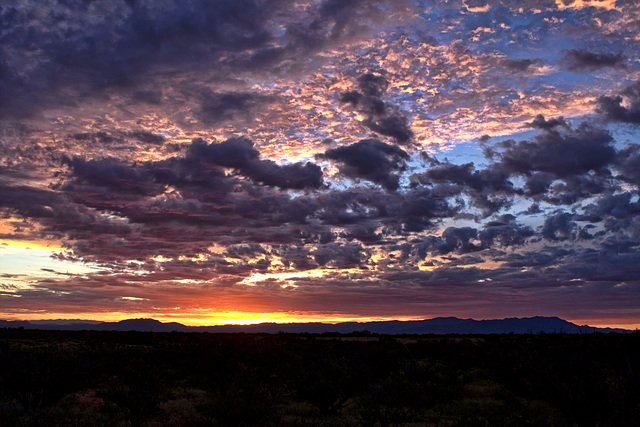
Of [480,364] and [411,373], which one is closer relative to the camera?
[411,373]

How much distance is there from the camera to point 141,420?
12852 millimetres

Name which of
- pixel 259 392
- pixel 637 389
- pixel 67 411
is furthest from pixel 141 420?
pixel 637 389

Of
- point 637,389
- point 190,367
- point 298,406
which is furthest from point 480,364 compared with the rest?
point 190,367

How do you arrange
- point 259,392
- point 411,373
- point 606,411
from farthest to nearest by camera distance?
point 411,373
point 259,392
point 606,411

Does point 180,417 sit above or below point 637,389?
below

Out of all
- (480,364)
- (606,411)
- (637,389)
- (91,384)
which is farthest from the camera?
(480,364)

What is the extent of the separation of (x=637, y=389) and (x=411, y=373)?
8824 mm

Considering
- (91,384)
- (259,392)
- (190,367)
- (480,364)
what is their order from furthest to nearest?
(480,364) < (190,367) < (91,384) < (259,392)

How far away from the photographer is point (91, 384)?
55.4 feet

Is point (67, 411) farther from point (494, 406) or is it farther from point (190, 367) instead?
point (494, 406)

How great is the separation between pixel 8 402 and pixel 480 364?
22.7m

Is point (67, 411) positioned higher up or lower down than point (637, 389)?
lower down

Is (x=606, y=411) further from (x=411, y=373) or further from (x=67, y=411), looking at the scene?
(x=67, y=411)

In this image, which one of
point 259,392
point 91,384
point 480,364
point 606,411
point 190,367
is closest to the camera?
point 606,411
